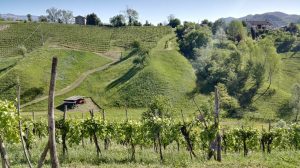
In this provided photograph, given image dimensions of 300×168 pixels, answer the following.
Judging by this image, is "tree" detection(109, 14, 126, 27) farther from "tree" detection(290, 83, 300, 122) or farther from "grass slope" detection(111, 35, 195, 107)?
"tree" detection(290, 83, 300, 122)

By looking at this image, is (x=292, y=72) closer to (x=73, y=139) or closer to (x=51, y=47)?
(x=51, y=47)

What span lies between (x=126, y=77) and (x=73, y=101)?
57.7 feet

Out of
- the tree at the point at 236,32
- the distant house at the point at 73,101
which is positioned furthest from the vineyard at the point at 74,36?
the distant house at the point at 73,101

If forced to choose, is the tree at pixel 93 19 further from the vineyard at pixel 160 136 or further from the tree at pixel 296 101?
the vineyard at pixel 160 136

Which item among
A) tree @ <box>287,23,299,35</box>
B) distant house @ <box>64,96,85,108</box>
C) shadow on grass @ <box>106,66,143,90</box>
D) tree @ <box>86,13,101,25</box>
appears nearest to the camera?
distant house @ <box>64,96,85,108</box>

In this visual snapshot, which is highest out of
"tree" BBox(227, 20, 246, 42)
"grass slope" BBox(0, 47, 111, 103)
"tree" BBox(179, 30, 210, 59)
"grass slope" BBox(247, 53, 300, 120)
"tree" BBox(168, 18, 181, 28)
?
"tree" BBox(168, 18, 181, 28)

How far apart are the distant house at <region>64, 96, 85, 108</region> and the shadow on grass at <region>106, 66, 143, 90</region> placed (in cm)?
969

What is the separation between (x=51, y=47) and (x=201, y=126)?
92.7m

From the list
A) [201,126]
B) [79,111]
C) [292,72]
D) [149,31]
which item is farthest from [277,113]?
[149,31]

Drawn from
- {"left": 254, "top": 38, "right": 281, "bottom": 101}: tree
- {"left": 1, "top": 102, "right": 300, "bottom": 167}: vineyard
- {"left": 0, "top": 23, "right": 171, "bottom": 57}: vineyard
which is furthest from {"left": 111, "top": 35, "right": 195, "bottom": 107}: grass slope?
{"left": 1, "top": 102, "right": 300, "bottom": 167}: vineyard

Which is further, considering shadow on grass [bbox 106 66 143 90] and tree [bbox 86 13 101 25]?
tree [bbox 86 13 101 25]

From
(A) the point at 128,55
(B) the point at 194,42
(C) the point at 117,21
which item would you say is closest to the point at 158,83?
(A) the point at 128,55

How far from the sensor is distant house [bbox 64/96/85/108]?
250 ft

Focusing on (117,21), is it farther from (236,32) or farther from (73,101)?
(73,101)
